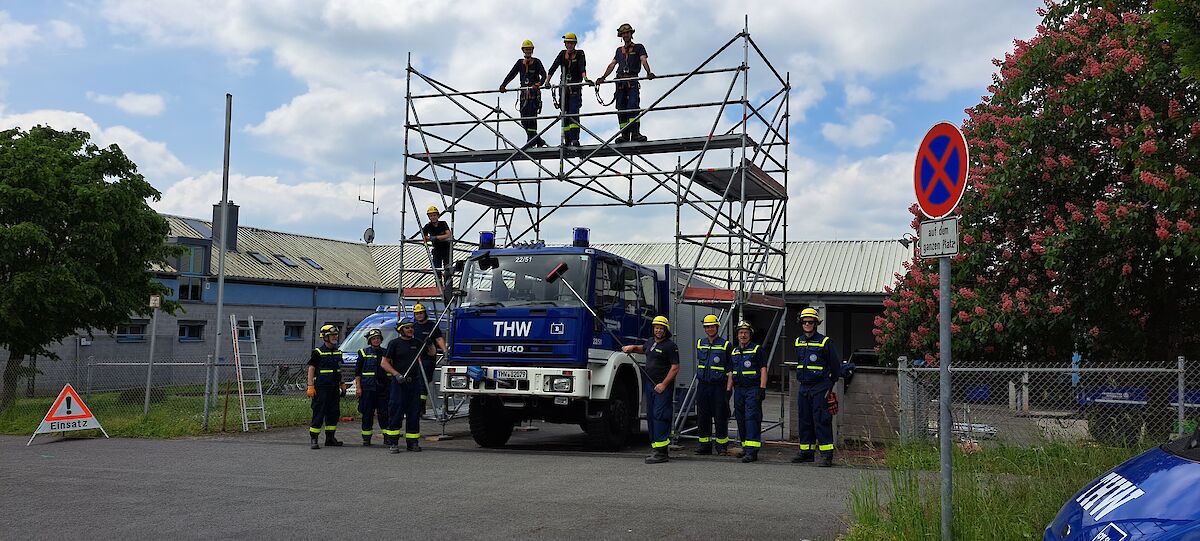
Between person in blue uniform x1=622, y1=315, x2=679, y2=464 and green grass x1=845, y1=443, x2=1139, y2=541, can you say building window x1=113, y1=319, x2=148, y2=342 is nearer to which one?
person in blue uniform x1=622, y1=315, x2=679, y2=464

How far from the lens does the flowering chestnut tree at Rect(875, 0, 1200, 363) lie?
35.8 feet

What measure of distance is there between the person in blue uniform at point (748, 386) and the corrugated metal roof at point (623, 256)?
40.3 ft

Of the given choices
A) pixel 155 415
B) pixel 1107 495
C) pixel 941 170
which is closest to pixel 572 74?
pixel 155 415

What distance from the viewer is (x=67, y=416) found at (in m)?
14.3

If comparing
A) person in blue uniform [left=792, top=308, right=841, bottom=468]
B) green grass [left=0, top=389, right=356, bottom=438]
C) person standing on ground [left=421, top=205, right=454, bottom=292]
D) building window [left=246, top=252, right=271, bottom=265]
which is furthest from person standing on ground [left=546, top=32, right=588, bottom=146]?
building window [left=246, top=252, right=271, bottom=265]

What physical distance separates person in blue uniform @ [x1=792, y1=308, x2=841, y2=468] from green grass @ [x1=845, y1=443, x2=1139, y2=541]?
3.42m

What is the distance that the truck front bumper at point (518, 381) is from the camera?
38.8ft

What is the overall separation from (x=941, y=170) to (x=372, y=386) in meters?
9.48

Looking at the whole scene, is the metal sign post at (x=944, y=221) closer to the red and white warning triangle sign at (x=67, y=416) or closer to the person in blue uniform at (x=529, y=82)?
the person in blue uniform at (x=529, y=82)

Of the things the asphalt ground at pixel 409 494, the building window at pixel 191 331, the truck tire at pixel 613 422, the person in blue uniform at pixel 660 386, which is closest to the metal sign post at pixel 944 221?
the asphalt ground at pixel 409 494

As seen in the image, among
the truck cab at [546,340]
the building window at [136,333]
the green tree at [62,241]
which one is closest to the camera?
the truck cab at [546,340]

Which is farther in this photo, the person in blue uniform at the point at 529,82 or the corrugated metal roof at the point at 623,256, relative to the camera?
the corrugated metal roof at the point at 623,256

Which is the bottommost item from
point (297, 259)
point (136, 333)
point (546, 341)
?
point (546, 341)

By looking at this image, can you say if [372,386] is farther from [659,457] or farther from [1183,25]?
[1183,25]
